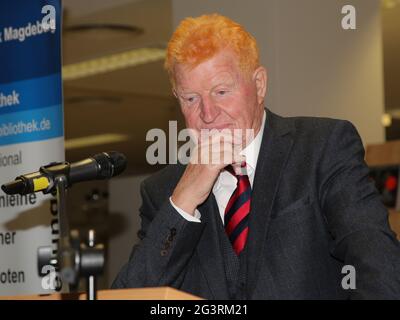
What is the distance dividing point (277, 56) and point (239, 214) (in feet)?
9.62

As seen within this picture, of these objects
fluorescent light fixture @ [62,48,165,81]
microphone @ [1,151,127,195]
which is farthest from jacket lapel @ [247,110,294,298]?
fluorescent light fixture @ [62,48,165,81]

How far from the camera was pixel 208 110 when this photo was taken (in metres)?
2.63

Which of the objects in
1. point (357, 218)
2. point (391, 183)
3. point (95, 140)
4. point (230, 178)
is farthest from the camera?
point (95, 140)

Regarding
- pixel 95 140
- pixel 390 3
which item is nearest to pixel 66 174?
pixel 390 3

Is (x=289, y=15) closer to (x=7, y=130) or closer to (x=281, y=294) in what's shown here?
(x=7, y=130)

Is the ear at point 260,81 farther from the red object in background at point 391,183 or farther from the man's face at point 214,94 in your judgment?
the red object in background at point 391,183

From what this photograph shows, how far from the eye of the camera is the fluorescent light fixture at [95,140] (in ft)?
55.0

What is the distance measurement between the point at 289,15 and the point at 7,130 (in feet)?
7.14

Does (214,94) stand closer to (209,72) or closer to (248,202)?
(209,72)

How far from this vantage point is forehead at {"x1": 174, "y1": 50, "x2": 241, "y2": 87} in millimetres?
2664

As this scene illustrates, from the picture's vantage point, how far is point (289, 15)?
5.67 meters

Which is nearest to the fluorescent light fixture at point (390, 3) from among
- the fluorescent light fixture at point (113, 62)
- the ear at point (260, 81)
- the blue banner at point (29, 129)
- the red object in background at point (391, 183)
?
the fluorescent light fixture at point (113, 62)
